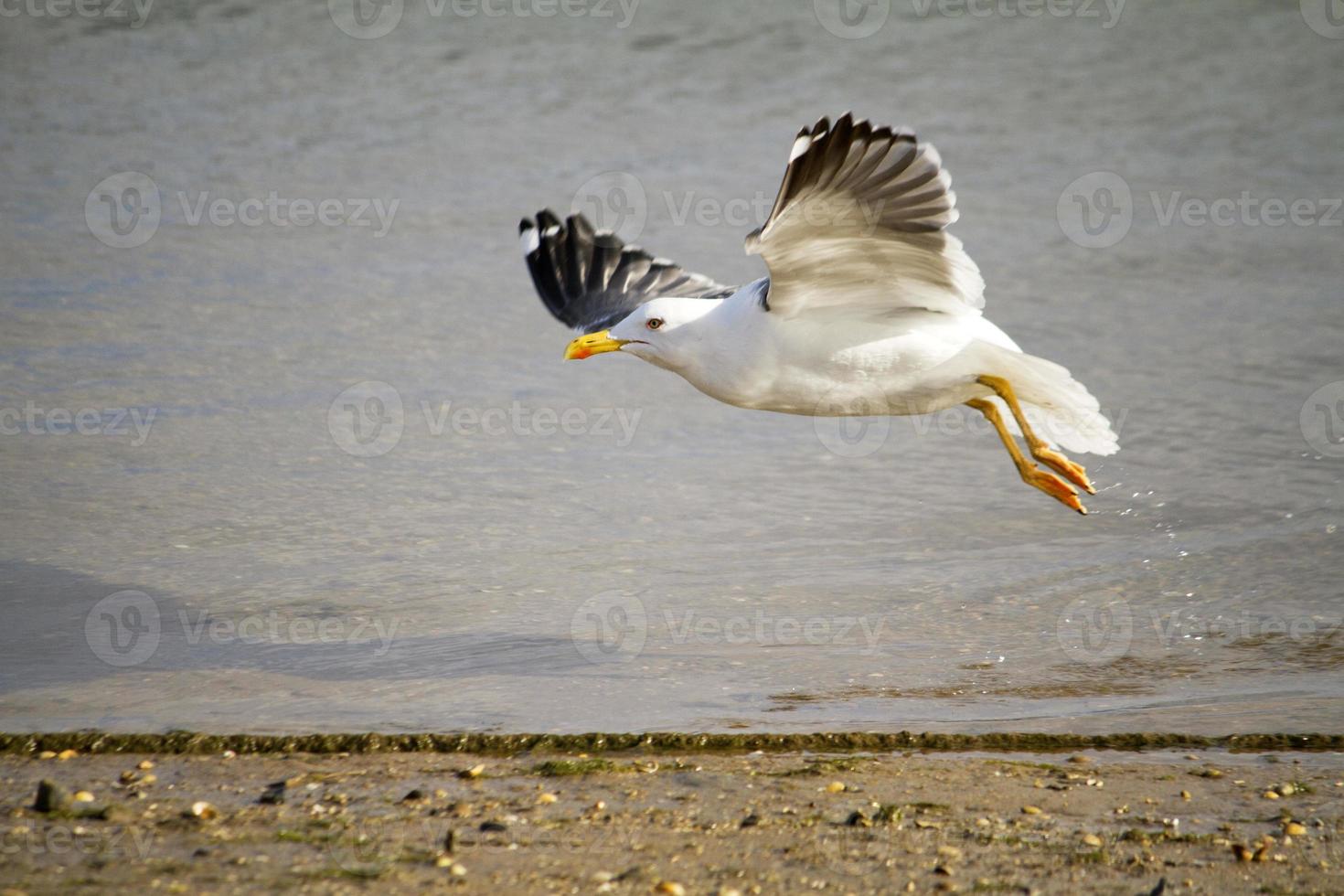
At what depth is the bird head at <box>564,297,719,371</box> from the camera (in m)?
5.86

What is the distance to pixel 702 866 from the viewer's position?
395 centimetres

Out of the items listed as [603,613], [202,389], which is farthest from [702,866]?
[202,389]

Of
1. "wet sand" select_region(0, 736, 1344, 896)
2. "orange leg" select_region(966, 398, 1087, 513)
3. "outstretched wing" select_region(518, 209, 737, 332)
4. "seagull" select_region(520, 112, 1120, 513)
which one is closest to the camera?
"wet sand" select_region(0, 736, 1344, 896)

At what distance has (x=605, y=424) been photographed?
28.3ft

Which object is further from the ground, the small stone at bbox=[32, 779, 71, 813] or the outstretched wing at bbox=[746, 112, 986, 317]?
the outstretched wing at bbox=[746, 112, 986, 317]

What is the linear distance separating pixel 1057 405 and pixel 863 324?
3.58 feet

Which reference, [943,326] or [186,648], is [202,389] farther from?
[943,326]

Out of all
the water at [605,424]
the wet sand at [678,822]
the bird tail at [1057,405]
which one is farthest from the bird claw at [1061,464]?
the wet sand at [678,822]

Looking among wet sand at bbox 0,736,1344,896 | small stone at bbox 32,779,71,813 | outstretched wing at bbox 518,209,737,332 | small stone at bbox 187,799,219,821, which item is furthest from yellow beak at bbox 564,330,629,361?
small stone at bbox 32,779,71,813

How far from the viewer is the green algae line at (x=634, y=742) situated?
193 inches

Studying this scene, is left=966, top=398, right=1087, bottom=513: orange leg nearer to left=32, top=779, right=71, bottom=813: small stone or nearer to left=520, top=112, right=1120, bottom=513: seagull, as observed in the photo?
left=520, top=112, right=1120, bottom=513: seagull

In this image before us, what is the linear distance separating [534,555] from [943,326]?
217 centimetres

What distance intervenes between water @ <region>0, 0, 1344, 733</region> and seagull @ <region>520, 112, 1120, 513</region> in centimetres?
87

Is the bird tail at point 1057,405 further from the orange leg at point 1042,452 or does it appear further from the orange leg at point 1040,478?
the orange leg at point 1040,478
